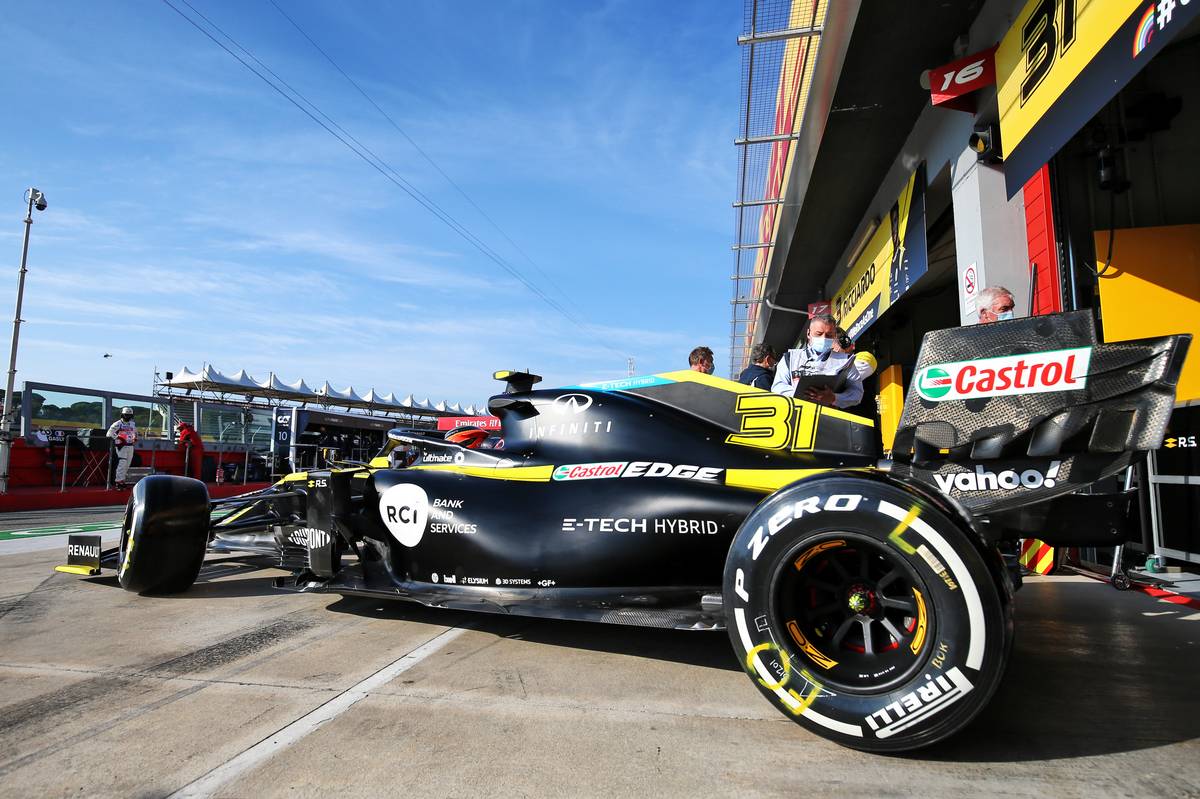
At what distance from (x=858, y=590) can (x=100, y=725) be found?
7.56 ft

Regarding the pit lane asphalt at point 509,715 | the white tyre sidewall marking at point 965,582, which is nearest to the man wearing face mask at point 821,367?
the pit lane asphalt at point 509,715

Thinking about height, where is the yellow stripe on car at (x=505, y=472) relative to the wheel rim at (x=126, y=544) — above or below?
above

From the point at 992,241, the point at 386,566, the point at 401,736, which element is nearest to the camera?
the point at 401,736

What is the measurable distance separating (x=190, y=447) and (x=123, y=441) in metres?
1.29

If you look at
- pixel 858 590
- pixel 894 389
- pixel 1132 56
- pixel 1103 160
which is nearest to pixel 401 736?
pixel 858 590

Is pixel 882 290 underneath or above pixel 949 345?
above

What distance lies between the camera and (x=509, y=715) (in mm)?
2027

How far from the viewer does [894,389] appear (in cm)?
1177

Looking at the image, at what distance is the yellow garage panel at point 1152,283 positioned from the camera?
18.3 feet

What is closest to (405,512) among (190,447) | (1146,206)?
(1146,206)

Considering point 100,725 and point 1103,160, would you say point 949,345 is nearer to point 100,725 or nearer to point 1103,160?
point 100,725

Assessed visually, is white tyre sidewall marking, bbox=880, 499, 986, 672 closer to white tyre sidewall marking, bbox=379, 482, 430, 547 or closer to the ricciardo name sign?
white tyre sidewall marking, bbox=379, 482, 430, 547

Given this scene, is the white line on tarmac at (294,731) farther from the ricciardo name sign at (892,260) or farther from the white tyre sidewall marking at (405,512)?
the ricciardo name sign at (892,260)

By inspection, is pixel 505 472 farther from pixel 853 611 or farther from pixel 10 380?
pixel 10 380
